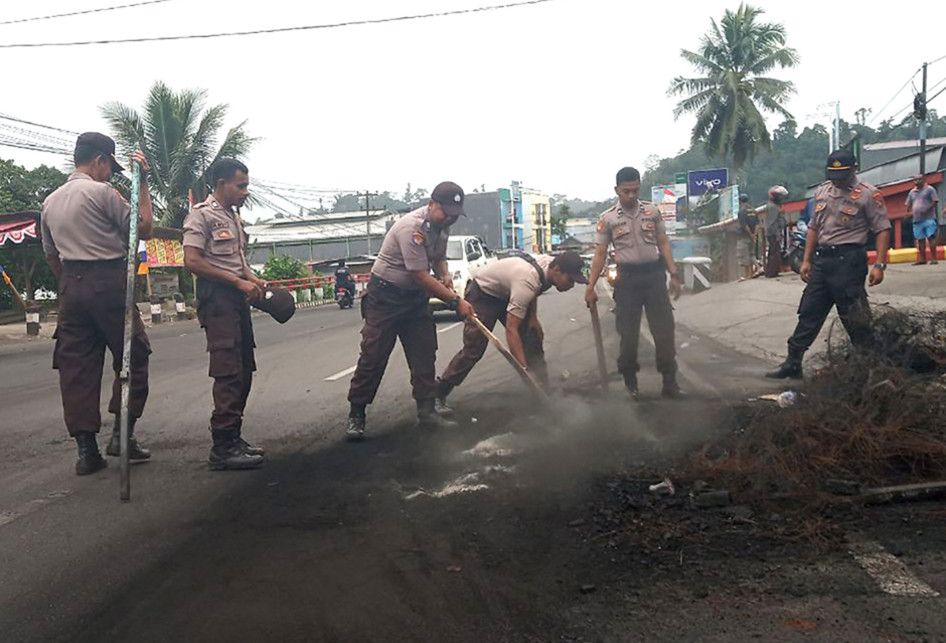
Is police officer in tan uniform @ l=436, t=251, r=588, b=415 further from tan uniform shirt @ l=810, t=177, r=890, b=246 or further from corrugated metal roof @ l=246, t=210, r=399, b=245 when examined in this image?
corrugated metal roof @ l=246, t=210, r=399, b=245

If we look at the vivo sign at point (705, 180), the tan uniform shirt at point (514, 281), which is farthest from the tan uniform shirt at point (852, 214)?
the vivo sign at point (705, 180)

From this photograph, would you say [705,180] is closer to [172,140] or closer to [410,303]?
[172,140]

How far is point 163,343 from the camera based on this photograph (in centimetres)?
1441

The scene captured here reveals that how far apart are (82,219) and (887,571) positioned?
4.46 m

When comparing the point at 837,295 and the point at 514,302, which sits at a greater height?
the point at 514,302

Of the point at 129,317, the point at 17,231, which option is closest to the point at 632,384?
the point at 129,317

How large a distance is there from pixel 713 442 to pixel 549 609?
223 cm

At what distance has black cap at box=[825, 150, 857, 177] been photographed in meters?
6.54

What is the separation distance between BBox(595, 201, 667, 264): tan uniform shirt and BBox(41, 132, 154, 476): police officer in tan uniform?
351cm

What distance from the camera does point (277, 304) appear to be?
17.6ft

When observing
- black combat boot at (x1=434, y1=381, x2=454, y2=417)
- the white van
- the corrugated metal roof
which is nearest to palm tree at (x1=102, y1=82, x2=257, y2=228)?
the white van

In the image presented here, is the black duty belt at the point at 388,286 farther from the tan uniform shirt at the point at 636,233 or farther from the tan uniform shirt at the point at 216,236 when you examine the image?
the tan uniform shirt at the point at 636,233

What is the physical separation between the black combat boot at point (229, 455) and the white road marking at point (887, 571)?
325 cm

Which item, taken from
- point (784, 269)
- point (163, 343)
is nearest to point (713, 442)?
point (163, 343)
